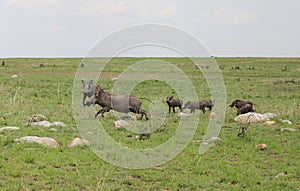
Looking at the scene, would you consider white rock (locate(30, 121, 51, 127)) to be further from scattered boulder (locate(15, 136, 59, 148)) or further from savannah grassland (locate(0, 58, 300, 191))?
scattered boulder (locate(15, 136, 59, 148))

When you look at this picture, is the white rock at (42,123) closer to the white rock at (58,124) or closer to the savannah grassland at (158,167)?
the white rock at (58,124)

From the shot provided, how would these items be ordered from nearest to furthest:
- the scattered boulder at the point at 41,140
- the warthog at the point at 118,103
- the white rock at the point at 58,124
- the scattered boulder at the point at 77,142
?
1. the scattered boulder at the point at 41,140
2. the scattered boulder at the point at 77,142
3. the white rock at the point at 58,124
4. the warthog at the point at 118,103

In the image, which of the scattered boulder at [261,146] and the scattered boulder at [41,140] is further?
the scattered boulder at [261,146]

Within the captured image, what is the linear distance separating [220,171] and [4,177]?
14.9 feet

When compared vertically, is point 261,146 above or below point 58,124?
below

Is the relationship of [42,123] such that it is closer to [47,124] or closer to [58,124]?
[47,124]

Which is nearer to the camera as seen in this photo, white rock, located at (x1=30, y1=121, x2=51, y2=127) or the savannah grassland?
the savannah grassland

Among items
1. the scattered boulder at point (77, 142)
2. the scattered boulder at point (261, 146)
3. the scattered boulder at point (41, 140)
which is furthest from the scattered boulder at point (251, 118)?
the scattered boulder at point (41, 140)

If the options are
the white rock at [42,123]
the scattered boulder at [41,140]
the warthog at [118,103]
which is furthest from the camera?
the warthog at [118,103]

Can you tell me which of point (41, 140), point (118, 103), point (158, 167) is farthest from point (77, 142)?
point (118, 103)

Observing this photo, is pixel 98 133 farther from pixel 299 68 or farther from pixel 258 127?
pixel 299 68

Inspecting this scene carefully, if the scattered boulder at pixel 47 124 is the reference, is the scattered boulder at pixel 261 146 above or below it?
below

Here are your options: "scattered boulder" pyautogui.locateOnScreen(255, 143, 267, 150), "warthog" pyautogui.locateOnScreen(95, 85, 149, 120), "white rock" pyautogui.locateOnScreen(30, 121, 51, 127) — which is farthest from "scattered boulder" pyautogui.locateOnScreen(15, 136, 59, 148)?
"scattered boulder" pyautogui.locateOnScreen(255, 143, 267, 150)

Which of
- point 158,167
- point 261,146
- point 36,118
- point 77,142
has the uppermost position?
point 36,118
